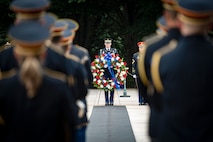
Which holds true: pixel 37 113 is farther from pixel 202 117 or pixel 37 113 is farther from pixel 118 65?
pixel 118 65

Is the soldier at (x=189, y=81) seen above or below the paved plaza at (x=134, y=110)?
above

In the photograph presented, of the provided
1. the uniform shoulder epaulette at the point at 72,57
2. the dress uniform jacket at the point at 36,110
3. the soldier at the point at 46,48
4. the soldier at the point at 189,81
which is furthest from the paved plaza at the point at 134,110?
the dress uniform jacket at the point at 36,110

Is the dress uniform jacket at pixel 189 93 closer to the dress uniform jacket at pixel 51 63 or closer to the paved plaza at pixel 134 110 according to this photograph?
the dress uniform jacket at pixel 51 63

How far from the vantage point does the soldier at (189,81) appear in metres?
5.54

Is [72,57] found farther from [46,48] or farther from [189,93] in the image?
[189,93]

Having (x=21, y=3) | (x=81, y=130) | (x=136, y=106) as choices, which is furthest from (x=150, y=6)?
(x=21, y=3)

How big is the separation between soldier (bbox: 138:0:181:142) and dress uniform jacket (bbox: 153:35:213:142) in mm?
324

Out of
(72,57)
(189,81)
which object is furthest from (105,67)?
(189,81)

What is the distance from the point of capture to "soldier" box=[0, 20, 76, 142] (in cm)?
543

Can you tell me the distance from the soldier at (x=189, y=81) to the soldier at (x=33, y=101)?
84 cm

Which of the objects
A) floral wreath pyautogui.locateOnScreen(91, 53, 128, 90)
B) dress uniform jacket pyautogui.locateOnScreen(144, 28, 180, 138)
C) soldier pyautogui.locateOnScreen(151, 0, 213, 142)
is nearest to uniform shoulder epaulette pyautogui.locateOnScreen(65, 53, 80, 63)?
dress uniform jacket pyautogui.locateOnScreen(144, 28, 180, 138)

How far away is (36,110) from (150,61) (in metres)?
1.63

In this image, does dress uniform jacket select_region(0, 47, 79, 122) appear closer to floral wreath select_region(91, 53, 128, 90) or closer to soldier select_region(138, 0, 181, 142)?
soldier select_region(138, 0, 181, 142)

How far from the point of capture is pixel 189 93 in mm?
5574
